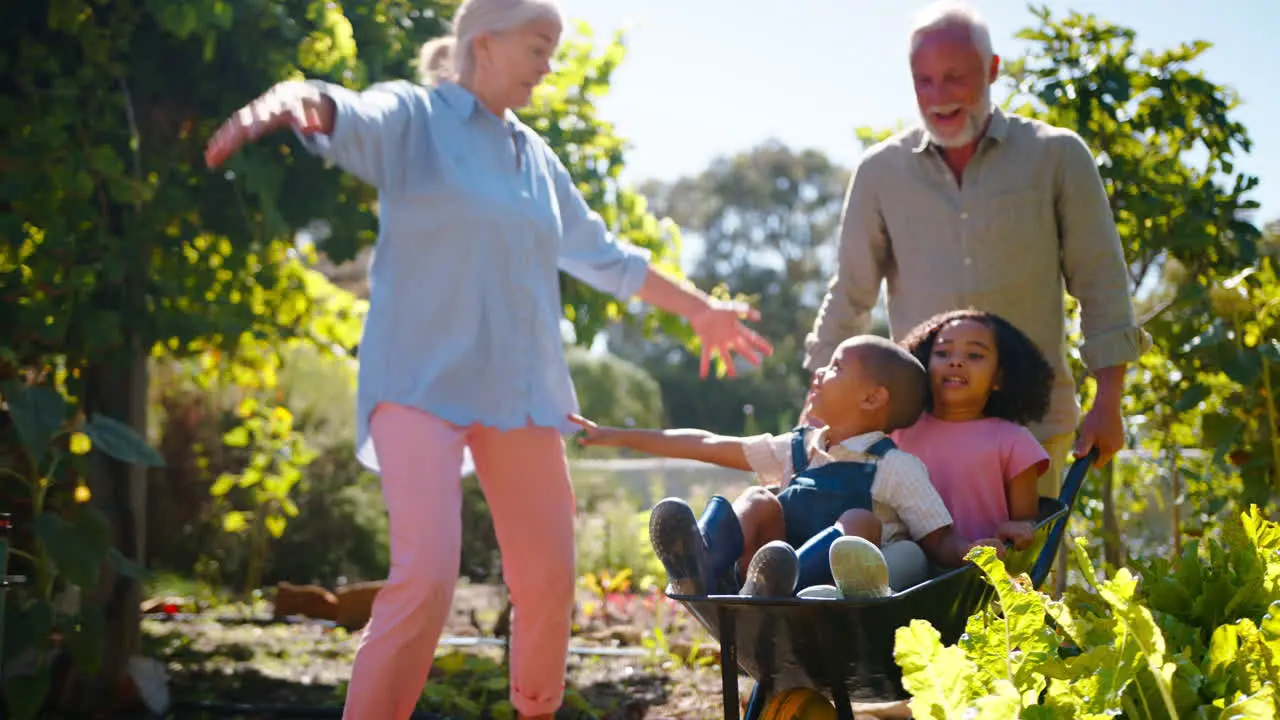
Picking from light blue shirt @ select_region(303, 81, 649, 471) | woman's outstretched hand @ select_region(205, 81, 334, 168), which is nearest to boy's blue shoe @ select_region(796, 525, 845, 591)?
light blue shirt @ select_region(303, 81, 649, 471)

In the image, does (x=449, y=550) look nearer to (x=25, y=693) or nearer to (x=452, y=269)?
(x=452, y=269)

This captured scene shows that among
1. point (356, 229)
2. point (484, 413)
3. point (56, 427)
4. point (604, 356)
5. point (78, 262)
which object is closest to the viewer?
point (484, 413)

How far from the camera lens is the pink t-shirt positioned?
2.45m

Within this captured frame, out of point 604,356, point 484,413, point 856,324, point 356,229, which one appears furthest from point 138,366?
point 604,356

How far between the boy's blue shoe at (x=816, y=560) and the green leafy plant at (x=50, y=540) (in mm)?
1903

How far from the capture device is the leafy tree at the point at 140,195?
12.0ft

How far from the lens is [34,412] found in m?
Result: 3.30

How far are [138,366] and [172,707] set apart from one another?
0.99 metres

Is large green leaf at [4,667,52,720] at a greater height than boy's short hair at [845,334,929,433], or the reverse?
boy's short hair at [845,334,929,433]

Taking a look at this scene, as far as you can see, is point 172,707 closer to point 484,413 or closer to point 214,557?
point 484,413

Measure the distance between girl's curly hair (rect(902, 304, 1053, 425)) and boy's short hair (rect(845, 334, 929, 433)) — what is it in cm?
10

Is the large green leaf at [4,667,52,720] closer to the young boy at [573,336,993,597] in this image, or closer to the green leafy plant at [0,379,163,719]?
the green leafy plant at [0,379,163,719]

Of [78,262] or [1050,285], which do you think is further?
[78,262]

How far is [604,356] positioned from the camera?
1576 centimetres
